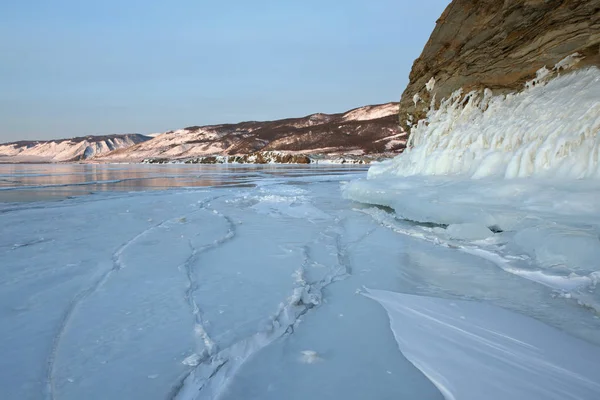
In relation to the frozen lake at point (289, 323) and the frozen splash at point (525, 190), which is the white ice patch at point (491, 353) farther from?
the frozen splash at point (525, 190)

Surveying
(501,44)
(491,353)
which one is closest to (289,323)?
(491,353)

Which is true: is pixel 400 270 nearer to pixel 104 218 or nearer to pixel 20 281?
pixel 20 281

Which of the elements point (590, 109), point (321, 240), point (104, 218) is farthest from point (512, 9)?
point (104, 218)

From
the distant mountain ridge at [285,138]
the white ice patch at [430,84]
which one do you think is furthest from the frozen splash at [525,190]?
the distant mountain ridge at [285,138]

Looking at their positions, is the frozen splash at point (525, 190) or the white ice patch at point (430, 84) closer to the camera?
the frozen splash at point (525, 190)

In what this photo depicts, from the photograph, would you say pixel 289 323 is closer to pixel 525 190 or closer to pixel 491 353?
pixel 491 353

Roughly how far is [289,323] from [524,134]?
5969 millimetres

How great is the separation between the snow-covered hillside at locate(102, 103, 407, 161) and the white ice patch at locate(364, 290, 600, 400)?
256 ft

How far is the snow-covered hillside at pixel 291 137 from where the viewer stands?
9606 centimetres

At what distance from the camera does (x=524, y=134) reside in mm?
6121

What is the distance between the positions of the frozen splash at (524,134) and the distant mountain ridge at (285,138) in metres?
69.2

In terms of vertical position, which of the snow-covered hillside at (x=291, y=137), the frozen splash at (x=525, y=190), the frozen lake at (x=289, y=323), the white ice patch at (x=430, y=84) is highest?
the snow-covered hillside at (x=291, y=137)

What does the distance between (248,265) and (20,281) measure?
2.03 meters

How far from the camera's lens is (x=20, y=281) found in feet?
10.0
